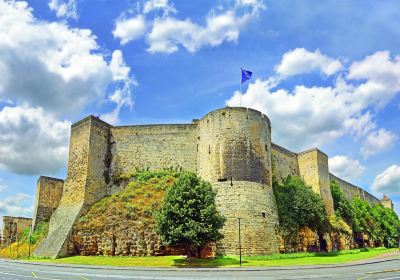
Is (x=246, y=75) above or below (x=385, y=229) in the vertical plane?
above

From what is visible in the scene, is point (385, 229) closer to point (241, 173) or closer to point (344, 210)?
point (344, 210)

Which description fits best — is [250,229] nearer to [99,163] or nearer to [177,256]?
[177,256]

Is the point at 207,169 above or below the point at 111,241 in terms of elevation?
above

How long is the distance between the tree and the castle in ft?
14.0

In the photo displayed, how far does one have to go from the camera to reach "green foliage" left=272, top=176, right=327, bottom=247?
118 ft

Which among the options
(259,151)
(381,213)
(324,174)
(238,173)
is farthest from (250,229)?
(381,213)

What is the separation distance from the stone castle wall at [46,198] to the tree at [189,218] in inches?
947

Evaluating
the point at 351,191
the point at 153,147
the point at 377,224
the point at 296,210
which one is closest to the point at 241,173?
the point at 296,210

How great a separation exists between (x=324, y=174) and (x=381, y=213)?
678 inches

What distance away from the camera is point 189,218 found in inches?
1095

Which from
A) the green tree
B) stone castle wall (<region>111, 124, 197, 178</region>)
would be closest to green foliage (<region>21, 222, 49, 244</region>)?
stone castle wall (<region>111, 124, 197, 178</region>)

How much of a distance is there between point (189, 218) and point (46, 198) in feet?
90.3

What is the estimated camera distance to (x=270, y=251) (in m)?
32.7

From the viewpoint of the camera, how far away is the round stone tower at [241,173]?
106ft
